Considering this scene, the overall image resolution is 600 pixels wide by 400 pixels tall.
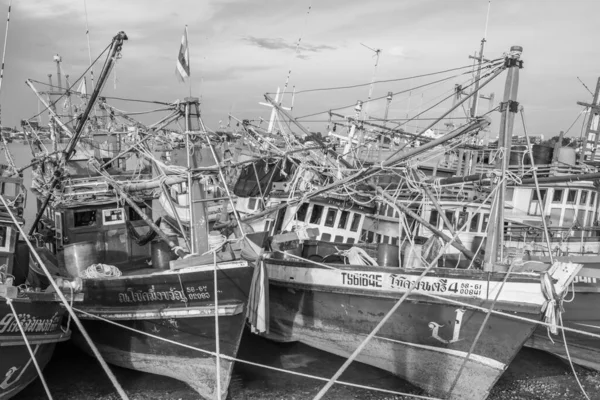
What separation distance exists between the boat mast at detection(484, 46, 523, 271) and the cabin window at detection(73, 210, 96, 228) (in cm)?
931

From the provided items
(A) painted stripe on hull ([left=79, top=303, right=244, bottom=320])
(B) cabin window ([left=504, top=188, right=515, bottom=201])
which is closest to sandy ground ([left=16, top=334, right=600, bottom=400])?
(A) painted stripe on hull ([left=79, top=303, right=244, bottom=320])

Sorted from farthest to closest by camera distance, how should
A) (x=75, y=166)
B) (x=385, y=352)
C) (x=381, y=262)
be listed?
(x=75, y=166)
(x=381, y=262)
(x=385, y=352)

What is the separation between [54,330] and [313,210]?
7957 millimetres

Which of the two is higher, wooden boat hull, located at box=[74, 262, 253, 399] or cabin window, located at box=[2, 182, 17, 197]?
cabin window, located at box=[2, 182, 17, 197]

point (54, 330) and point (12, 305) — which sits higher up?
point (12, 305)

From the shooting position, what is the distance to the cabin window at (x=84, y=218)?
41.8 feet

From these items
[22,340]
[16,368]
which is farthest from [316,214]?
[16,368]

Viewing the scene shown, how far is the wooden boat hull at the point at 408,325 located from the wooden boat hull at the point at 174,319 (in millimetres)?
2915

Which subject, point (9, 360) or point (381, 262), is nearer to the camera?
point (9, 360)

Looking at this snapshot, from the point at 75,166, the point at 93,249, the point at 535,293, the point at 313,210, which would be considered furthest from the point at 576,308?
the point at 75,166

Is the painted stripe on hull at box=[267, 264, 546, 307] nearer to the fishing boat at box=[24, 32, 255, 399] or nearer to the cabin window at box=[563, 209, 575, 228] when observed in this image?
the fishing boat at box=[24, 32, 255, 399]

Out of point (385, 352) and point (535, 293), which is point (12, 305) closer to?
point (385, 352)

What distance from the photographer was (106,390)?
10.0 m

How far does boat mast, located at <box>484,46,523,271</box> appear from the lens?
948 cm
